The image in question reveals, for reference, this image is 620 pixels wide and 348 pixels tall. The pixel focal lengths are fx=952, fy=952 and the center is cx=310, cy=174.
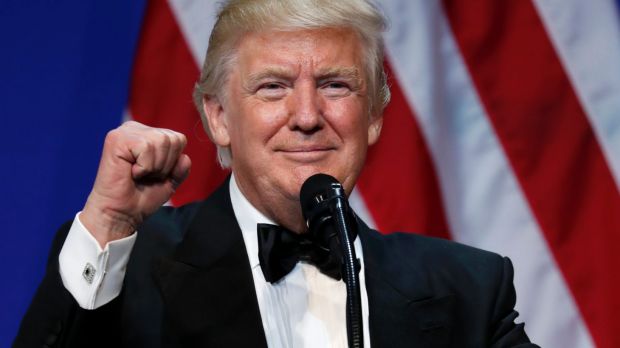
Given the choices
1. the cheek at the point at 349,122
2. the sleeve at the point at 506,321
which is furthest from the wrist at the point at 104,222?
the sleeve at the point at 506,321

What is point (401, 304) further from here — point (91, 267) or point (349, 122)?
point (91, 267)

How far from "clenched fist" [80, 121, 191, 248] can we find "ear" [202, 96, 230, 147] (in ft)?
1.02

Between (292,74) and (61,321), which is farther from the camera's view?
(292,74)

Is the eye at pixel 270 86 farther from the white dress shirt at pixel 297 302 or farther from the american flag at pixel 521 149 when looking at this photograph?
the american flag at pixel 521 149

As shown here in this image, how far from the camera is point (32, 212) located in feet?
7.65

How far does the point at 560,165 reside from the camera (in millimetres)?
2535

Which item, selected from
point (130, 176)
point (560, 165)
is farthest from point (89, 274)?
point (560, 165)

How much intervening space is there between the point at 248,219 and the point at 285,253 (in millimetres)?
105

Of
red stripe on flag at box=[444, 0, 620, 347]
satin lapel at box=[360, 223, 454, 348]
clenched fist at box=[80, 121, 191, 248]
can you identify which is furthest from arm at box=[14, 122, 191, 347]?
red stripe on flag at box=[444, 0, 620, 347]

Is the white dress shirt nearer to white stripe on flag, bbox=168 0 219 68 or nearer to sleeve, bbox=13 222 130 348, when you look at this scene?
sleeve, bbox=13 222 130 348

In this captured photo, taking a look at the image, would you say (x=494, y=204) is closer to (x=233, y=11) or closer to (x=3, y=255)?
(x=233, y=11)

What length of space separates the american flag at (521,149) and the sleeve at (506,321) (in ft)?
2.22

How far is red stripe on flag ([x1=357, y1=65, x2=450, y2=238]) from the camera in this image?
2.54 metres

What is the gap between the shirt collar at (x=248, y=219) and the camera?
1.73 m
